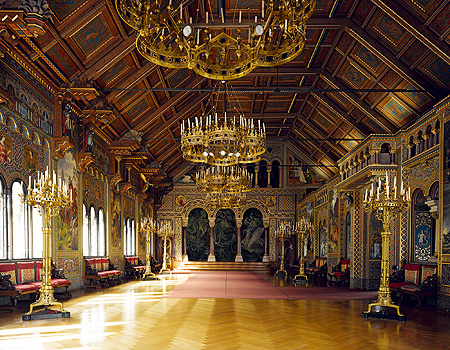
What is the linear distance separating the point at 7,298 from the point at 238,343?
5.89 metres

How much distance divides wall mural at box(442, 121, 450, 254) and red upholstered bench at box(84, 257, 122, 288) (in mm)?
10528

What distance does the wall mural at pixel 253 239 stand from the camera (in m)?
31.4

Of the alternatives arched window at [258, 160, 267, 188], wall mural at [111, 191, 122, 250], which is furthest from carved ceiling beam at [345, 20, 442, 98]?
arched window at [258, 160, 267, 188]

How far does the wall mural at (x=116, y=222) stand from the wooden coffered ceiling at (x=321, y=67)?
3071 mm

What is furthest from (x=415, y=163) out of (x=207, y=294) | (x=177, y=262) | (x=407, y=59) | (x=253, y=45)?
(x=177, y=262)

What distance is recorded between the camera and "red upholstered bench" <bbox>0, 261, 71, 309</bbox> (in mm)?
9422

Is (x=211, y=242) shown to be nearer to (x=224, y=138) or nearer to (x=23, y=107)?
(x=224, y=138)

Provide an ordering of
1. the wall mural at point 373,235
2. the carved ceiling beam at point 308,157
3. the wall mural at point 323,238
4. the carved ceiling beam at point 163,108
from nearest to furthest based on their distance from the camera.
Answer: the wall mural at point 373,235 < the carved ceiling beam at point 163,108 < the wall mural at point 323,238 < the carved ceiling beam at point 308,157

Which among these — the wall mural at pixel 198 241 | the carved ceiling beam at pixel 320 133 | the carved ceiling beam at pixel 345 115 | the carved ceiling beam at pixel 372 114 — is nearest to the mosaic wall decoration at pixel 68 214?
the carved ceiling beam at pixel 372 114

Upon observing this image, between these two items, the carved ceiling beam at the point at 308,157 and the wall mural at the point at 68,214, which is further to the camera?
the carved ceiling beam at the point at 308,157

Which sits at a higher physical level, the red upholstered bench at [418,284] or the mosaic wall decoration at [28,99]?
the mosaic wall decoration at [28,99]

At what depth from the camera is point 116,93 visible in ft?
48.2

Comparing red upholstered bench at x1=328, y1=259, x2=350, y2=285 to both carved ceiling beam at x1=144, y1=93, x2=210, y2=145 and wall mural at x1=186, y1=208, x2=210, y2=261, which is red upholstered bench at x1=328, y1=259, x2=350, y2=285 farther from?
wall mural at x1=186, y1=208, x2=210, y2=261

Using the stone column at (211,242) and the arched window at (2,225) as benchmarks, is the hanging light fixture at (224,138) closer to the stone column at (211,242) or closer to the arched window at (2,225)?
the arched window at (2,225)
